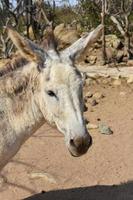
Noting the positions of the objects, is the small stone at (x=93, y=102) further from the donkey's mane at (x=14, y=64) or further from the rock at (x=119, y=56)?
the donkey's mane at (x=14, y=64)

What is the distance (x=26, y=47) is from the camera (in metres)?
4.13

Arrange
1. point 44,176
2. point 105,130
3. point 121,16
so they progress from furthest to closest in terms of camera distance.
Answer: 1. point 121,16
2. point 105,130
3. point 44,176

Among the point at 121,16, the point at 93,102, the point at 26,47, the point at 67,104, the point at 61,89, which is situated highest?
the point at 26,47

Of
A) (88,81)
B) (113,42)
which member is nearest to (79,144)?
(88,81)

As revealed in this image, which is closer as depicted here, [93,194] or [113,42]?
[93,194]

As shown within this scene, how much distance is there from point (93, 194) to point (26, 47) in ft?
7.69

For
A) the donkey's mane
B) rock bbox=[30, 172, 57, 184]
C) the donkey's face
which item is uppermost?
the donkey's mane

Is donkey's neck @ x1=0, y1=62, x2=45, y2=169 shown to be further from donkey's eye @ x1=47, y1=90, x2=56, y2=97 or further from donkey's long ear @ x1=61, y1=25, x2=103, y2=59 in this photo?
donkey's long ear @ x1=61, y1=25, x2=103, y2=59

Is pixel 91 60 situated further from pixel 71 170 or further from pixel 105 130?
pixel 71 170

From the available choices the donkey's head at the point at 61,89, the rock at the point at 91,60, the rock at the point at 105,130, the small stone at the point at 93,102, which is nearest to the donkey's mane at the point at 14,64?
the donkey's head at the point at 61,89

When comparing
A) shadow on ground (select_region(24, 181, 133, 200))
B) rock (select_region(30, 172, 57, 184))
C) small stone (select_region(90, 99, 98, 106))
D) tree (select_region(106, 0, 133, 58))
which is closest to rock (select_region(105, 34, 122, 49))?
tree (select_region(106, 0, 133, 58))

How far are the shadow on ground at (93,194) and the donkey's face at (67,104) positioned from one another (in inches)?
63.6

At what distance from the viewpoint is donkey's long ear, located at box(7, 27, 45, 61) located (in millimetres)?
4055

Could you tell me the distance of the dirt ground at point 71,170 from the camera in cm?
568
